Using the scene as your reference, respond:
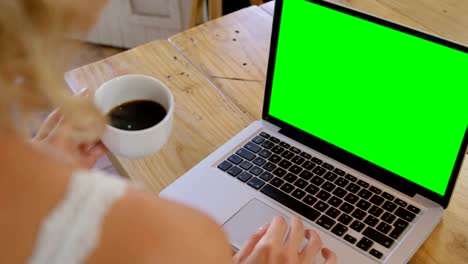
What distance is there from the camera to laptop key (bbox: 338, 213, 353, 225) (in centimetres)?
77

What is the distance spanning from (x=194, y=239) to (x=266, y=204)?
0.45m

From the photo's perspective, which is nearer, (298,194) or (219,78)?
(298,194)

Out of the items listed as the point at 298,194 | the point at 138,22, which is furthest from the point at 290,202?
the point at 138,22

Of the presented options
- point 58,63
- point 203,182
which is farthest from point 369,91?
point 58,63

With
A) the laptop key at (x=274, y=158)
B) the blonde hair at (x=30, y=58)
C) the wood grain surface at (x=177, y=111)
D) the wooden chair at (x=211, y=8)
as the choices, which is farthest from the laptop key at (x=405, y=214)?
the wooden chair at (x=211, y=8)

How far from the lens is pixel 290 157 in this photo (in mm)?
868

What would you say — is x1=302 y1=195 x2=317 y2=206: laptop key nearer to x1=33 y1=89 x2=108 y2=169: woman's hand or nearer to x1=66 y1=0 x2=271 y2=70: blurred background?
x1=33 y1=89 x2=108 y2=169: woman's hand

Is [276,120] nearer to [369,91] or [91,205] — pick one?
[369,91]

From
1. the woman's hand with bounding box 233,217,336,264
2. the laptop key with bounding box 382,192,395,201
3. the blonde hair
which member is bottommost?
the laptop key with bounding box 382,192,395,201

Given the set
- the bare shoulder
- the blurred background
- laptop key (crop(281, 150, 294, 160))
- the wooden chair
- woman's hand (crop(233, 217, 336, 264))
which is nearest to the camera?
the bare shoulder

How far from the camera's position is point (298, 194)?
812 mm

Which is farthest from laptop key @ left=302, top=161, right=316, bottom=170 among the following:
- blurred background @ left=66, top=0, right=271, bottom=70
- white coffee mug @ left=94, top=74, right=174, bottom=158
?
blurred background @ left=66, top=0, right=271, bottom=70

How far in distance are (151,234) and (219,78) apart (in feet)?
2.54

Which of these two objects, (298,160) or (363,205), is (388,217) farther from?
(298,160)
